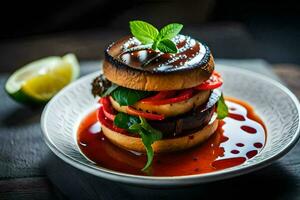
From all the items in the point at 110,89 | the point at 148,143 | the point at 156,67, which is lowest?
the point at 148,143

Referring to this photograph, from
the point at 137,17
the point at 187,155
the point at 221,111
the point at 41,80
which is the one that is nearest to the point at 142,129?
the point at 187,155

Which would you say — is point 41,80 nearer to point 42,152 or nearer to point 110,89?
point 42,152

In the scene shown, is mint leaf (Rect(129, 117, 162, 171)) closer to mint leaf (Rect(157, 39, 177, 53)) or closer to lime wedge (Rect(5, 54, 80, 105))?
mint leaf (Rect(157, 39, 177, 53))

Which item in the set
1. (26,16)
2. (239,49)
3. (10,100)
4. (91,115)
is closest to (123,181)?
(91,115)

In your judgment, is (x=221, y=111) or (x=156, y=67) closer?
(x=156, y=67)

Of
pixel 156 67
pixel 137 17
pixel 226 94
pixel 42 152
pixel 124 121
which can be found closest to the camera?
pixel 156 67

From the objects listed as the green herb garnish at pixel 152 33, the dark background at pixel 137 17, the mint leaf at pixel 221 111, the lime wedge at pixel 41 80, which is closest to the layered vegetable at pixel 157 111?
the mint leaf at pixel 221 111

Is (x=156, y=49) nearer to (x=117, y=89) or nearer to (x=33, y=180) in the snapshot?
(x=117, y=89)
